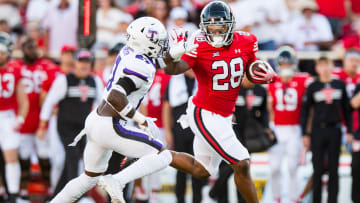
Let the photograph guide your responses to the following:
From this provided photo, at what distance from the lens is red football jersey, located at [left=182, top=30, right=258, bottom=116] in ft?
22.7

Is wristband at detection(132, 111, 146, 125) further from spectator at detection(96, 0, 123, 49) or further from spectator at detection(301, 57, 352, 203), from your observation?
spectator at detection(96, 0, 123, 49)

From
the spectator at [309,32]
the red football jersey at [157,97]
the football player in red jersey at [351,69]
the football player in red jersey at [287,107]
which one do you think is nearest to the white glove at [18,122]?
the red football jersey at [157,97]

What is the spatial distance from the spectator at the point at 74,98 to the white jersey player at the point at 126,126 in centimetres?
213

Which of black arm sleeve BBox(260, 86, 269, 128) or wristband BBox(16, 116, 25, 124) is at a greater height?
black arm sleeve BBox(260, 86, 269, 128)

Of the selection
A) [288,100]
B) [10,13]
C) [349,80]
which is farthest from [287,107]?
[10,13]

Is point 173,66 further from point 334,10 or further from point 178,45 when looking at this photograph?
point 334,10

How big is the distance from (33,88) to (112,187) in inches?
142

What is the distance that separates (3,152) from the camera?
883 cm

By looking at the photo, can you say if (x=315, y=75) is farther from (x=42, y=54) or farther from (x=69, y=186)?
(x=69, y=186)

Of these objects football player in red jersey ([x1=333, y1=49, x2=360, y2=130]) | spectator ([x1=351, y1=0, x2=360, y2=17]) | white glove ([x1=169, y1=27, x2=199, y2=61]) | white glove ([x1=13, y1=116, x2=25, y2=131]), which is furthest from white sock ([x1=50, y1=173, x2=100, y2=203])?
spectator ([x1=351, y1=0, x2=360, y2=17])

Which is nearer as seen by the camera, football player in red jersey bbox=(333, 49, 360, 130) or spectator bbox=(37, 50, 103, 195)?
spectator bbox=(37, 50, 103, 195)

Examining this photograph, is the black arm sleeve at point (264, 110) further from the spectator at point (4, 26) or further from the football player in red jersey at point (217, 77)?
the spectator at point (4, 26)

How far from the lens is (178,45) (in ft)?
21.8

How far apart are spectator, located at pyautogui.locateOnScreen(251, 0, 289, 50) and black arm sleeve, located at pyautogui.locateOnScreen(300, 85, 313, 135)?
207 centimetres
